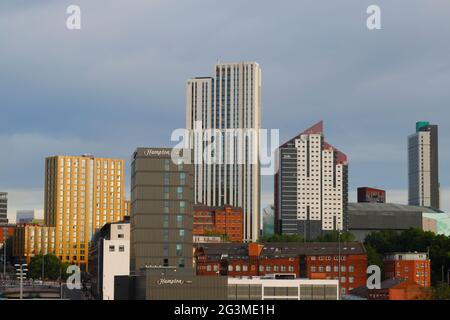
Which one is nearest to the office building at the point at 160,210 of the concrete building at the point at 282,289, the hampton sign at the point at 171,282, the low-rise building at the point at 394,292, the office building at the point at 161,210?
the office building at the point at 161,210

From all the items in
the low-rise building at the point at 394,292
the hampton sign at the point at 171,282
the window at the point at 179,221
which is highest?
the window at the point at 179,221

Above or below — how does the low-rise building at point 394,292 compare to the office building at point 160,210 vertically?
below

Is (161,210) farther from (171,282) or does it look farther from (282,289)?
(171,282)

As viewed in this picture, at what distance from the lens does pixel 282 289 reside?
140m

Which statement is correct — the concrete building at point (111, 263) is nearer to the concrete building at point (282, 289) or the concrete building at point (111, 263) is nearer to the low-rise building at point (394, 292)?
the concrete building at point (282, 289)

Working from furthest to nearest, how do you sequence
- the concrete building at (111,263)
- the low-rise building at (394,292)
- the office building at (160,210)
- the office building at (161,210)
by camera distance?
1. the concrete building at (111,263)
2. the office building at (160,210)
3. the office building at (161,210)
4. the low-rise building at (394,292)

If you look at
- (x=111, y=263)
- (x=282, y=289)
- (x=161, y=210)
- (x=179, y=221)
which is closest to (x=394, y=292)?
(x=282, y=289)

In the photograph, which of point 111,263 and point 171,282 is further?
point 111,263

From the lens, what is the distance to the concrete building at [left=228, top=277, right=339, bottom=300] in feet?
452

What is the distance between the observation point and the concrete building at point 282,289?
137750 mm

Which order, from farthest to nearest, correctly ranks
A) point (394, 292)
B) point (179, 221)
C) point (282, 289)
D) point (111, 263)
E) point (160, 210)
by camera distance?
point (111, 263)
point (179, 221)
point (160, 210)
point (394, 292)
point (282, 289)

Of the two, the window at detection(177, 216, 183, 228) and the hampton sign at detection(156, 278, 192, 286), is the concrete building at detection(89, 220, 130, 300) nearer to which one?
the window at detection(177, 216, 183, 228)
